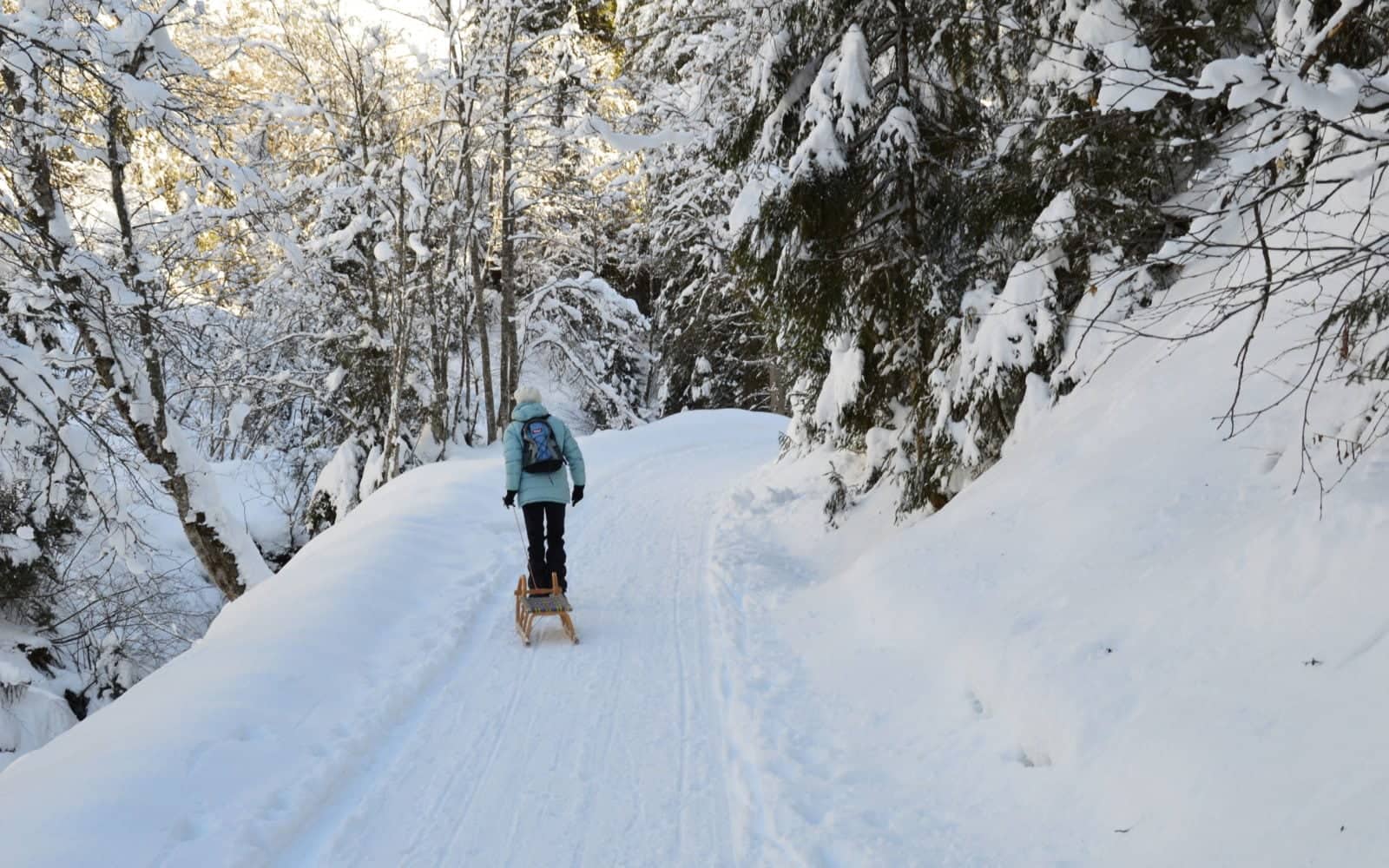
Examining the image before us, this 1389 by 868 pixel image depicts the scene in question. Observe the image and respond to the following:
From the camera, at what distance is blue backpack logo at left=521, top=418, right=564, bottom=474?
6.87 m

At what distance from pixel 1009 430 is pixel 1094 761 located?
378cm

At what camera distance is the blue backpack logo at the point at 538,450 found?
22.5ft

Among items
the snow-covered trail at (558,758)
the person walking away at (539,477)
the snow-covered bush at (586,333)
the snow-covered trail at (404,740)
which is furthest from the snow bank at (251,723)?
the snow-covered bush at (586,333)

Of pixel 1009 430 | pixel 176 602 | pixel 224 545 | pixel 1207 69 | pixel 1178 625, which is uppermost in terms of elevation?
pixel 1207 69

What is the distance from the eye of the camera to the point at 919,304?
769cm

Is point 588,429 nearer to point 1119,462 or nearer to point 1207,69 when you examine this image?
point 1119,462

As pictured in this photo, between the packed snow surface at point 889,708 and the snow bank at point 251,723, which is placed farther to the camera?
the snow bank at point 251,723

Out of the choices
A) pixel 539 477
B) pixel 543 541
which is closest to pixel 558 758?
pixel 543 541

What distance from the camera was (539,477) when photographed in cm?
Result: 695

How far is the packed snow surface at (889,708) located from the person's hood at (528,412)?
164 cm

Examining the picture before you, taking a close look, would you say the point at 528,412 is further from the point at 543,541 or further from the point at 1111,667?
the point at 1111,667

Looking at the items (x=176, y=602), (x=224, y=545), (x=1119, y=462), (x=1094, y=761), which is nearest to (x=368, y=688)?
(x=1094, y=761)

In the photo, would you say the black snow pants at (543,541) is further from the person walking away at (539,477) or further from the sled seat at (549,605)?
the sled seat at (549,605)

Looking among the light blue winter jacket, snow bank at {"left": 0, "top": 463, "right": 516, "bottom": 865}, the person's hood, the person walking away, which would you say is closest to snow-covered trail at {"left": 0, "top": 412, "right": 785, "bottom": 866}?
snow bank at {"left": 0, "top": 463, "right": 516, "bottom": 865}
